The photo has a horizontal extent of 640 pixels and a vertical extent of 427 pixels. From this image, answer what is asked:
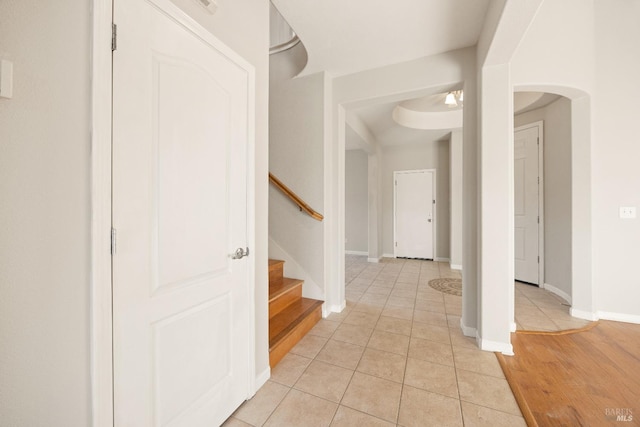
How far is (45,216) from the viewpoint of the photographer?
2.57ft

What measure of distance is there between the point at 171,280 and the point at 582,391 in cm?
252

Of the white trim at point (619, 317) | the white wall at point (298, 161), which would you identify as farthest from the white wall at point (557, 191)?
the white wall at point (298, 161)

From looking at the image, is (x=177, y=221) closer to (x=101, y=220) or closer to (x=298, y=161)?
(x=101, y=220)

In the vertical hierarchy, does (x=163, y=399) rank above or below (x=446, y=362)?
above

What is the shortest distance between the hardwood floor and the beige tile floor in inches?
5.2

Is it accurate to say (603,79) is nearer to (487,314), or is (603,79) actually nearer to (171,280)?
(487,314)

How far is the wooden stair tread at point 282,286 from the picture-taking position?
2.38 metres

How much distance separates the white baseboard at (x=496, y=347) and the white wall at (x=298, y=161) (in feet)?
4.90

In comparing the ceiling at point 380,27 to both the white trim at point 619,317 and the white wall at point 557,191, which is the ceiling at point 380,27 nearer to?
the white wall at point 557,191

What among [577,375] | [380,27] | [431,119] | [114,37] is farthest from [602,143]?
[114,37]

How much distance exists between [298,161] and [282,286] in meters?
1.35

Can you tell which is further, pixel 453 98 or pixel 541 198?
pixel 453 98

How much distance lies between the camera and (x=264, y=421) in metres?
1.42

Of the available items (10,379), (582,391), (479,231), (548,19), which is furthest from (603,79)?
(10,379)
